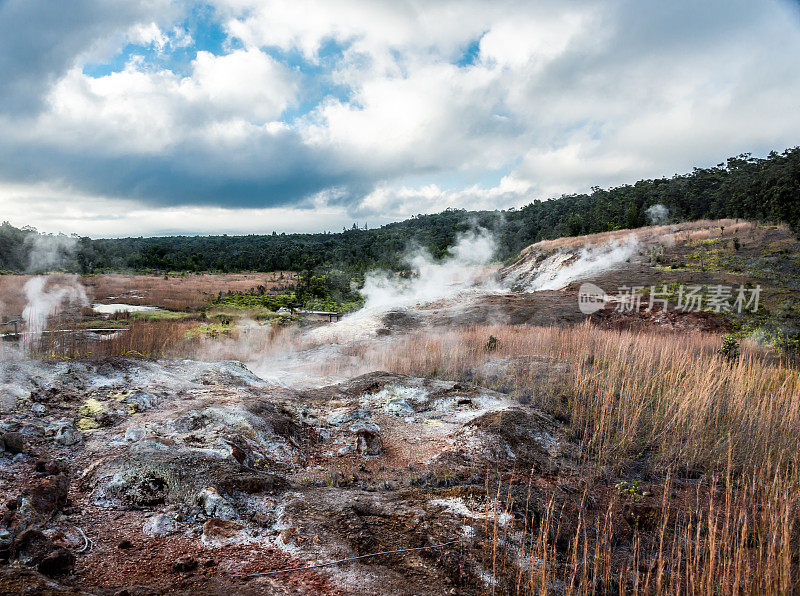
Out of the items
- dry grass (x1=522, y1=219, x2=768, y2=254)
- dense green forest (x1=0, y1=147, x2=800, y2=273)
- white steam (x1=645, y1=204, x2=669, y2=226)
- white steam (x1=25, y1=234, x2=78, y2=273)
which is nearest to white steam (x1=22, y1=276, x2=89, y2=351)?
white steam (x1=25, y1=234, x2=78, y2=273)

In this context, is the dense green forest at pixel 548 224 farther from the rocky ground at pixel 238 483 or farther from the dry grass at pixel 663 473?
the rocky ground at pixel 238 483

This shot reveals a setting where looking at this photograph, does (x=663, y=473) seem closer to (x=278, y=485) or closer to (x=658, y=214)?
(x=278, y=485)

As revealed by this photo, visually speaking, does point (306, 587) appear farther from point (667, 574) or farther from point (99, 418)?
point (99, 418)

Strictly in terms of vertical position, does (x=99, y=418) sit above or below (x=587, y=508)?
above

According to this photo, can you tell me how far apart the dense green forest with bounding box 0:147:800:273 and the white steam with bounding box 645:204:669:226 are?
0.55 m

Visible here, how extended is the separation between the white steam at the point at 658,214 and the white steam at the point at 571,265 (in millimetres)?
20582

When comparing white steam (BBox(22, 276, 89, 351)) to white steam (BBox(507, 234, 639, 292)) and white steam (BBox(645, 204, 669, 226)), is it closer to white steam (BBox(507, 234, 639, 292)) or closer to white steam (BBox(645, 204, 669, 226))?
white steam (BBox(507, 234, 639, 292))

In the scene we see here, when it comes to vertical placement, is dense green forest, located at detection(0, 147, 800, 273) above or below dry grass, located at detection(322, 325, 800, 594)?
above

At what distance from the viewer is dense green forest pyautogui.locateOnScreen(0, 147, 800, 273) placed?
34.7 meters

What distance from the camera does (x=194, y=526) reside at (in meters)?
3.27

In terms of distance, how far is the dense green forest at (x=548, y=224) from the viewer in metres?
34.7

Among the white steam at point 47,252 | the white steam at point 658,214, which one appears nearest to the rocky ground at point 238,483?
the white steam at point 47,252

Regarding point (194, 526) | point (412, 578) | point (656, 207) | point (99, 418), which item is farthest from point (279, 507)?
point (656, 207)

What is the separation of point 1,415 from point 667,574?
6.42 metres
